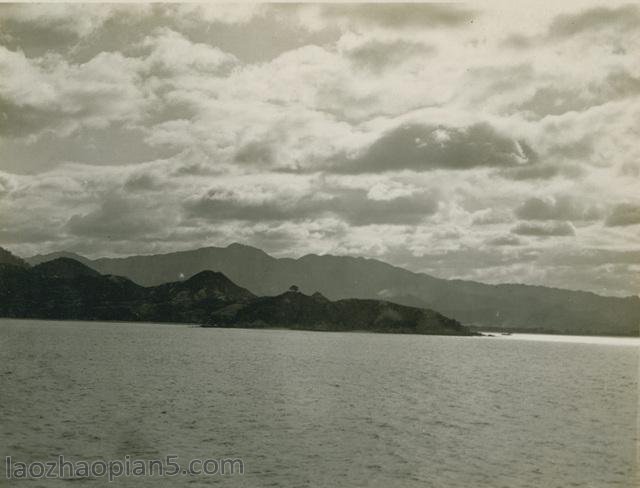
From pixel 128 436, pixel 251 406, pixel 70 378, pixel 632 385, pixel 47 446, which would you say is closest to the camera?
pixel 47 446

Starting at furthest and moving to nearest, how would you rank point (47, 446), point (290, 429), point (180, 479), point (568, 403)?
1. point (568, 403)
2. point (290, 429)
3. point (47, 446)
4. point (180, 479)

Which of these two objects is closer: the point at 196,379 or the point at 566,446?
the point at 566,446

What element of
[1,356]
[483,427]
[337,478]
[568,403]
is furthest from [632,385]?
[1,356]

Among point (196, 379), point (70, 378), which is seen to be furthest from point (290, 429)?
point (70, 378)

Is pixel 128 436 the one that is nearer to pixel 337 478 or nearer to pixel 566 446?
pixel 337 478

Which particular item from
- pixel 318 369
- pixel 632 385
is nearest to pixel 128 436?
pixel 318 369

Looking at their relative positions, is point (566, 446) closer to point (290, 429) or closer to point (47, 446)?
point (290, 429)

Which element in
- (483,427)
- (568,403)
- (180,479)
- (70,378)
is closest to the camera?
(180,479)

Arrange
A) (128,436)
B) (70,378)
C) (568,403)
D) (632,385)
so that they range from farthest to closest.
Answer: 1. (632,385)
2. (70,378)
3. (568,403)
4. (128,436)

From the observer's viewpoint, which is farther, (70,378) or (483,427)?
(70,378)
